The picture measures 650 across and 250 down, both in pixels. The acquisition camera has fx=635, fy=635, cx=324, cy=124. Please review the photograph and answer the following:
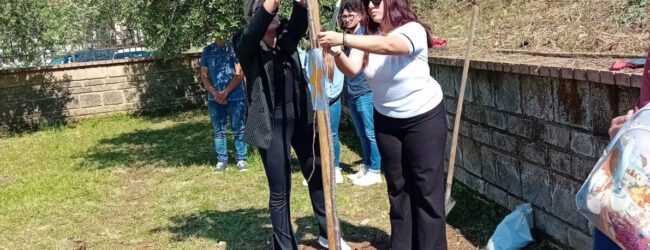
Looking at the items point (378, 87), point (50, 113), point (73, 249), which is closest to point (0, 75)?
point (50, 113)

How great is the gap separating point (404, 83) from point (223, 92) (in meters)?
3.92

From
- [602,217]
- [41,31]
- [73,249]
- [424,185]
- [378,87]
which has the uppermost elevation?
[41,31]

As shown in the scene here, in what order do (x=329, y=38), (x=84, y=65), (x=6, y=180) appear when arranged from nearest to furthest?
(x=329, y=38), (x=6, y=180), (x=84, y=65)

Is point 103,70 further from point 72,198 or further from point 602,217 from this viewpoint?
point 602,217

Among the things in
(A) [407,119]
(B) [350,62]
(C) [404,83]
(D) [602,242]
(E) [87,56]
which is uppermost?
(E) [87,56]

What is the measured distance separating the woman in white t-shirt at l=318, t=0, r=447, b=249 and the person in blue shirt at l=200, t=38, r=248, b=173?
141 inches

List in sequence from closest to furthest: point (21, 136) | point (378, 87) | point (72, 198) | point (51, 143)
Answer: point (378, 87) → point (72, 198) → point (51, 143) → point (21, 136)

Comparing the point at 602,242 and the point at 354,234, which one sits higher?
the point at 602,242

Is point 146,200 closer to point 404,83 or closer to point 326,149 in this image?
point 404,83

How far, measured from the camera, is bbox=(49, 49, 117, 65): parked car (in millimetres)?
13242

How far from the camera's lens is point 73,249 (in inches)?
207

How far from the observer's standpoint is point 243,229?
5406 mm

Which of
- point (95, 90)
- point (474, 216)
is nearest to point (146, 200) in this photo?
point (474, 216)

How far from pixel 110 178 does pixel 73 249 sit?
2.62 m
